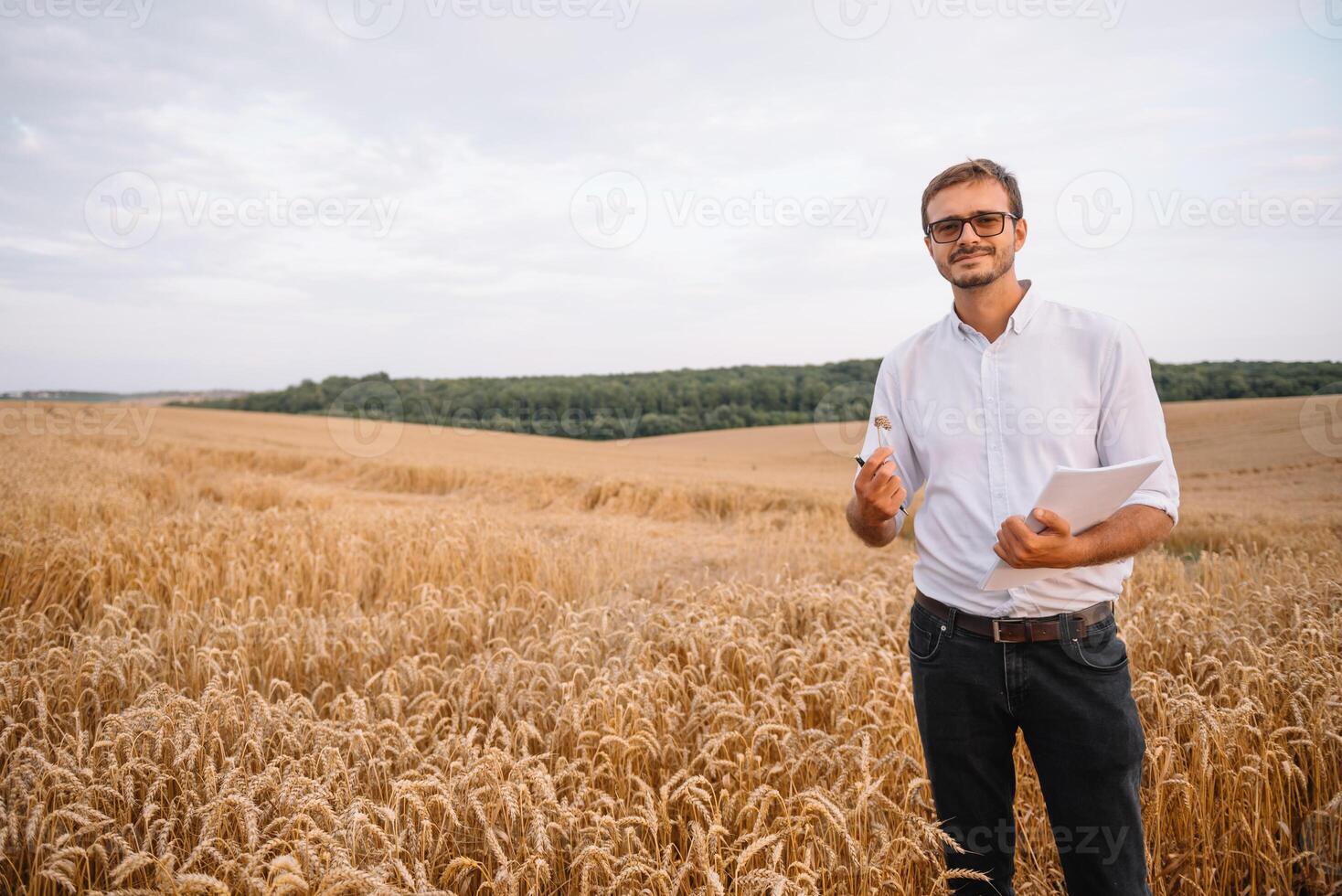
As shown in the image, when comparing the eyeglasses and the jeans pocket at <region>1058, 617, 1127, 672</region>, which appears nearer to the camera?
the jeans pocket at <region>1058, 617, 1127, 672</region>

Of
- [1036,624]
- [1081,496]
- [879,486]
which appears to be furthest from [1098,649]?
[879,486]

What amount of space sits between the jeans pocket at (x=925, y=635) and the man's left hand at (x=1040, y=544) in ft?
1.58

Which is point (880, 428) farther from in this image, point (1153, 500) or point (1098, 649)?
point (1098, 649)

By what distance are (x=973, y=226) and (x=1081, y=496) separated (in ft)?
3.10

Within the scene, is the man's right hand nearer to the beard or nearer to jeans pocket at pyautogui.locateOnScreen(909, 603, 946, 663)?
jeans pocket at pyautogui.locateOnScreen(909, 603, 946, 663)

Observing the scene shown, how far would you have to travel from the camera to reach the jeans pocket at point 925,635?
7.88 feet

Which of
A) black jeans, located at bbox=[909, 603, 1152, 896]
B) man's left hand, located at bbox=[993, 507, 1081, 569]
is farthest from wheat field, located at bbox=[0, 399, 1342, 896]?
man's left hand, located at bbox=[993, 507, 1081, 569]

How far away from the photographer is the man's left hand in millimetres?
1943

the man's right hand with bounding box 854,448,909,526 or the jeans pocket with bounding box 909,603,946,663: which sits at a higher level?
the man's right hand with bounding box 854,448,909,526

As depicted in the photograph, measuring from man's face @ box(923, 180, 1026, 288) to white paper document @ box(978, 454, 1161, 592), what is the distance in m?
0.74

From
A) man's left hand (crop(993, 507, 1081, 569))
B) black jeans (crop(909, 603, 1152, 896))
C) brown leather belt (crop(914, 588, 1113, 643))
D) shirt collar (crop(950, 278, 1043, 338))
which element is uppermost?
shirt collar (crop(950, 278, 1043, 338))

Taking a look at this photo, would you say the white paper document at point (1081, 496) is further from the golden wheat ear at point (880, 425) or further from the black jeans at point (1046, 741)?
the golden wheat ear at point (880, 425)

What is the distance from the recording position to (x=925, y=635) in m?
2.46

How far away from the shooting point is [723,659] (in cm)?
460
